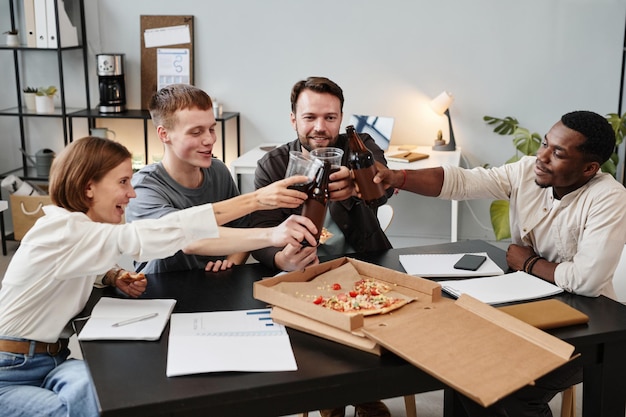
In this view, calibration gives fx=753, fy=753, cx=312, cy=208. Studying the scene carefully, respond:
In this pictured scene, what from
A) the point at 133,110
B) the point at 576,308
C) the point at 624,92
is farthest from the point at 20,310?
the point at 624,92

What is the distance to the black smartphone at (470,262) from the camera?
2.26 metres

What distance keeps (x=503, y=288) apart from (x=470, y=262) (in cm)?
22

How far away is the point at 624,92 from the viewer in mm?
4605

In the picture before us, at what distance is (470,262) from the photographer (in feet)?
7.54

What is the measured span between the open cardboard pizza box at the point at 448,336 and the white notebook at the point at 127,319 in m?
0.26

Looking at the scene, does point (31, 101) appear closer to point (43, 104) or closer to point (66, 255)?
point (43, 104)

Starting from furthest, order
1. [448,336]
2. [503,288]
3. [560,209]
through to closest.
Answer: [560,209]
[503,288]
[448,336]

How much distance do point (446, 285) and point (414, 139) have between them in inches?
111

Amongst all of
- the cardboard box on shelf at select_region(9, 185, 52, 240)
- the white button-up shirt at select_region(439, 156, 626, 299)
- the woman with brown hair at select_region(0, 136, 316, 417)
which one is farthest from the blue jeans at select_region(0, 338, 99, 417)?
the cardboard box on shelf at select_region(9, 185, 52, 240)

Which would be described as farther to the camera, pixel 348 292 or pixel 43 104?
pixel 43 104

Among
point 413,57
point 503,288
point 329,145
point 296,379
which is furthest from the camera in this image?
point 413,57

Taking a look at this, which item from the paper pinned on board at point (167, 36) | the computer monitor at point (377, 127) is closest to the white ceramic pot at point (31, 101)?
the paper pinned on board at point (167, 36)

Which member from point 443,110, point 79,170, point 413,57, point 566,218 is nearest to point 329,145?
point 566,218

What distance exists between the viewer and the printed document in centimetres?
160
